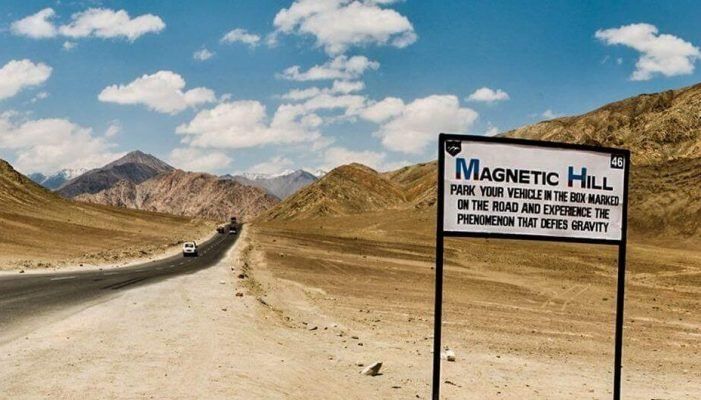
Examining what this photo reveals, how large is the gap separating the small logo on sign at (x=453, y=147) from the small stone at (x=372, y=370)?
5338 mm

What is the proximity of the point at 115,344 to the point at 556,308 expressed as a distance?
21244 mm

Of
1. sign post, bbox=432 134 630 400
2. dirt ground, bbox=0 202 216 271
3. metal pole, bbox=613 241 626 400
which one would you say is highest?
sign post, bbox=432 134 630 400

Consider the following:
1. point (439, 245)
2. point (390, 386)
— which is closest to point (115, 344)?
point (390, 386)

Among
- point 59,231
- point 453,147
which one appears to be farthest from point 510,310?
point 59,231

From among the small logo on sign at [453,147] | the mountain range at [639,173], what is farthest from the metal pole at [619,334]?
the mountain range at [639,173]

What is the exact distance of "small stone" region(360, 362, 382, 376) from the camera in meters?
11.4

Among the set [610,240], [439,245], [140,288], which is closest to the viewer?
[439,245]

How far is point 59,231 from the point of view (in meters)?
75.3

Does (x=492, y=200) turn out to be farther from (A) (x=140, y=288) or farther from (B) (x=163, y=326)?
(A) (x=140, y=288)

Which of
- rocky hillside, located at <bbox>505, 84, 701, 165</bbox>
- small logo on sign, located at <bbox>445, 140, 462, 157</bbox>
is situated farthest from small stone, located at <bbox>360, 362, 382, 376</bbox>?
rocky hillside, located at <bbox>505, 84, 701, 165</bbox>

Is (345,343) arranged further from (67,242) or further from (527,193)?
(67,242)

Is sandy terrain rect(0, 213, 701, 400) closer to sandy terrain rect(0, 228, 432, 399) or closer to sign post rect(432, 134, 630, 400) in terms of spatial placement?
sandy terrain rect(0, 228, 432, 399)

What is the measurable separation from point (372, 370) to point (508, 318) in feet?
42.3

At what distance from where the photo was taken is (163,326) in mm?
13922
